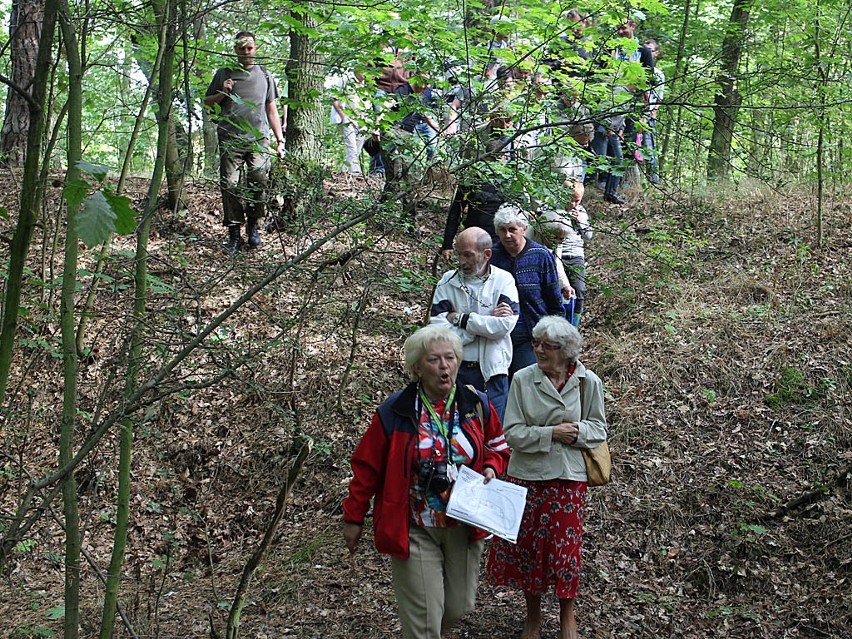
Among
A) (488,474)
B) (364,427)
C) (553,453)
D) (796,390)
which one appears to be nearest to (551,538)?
(553,453)

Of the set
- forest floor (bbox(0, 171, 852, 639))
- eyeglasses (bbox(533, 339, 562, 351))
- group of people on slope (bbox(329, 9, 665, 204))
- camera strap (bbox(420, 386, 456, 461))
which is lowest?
forest floor (bbox(0, 171, 852, 639))

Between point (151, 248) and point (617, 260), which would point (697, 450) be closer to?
point (617, 260)

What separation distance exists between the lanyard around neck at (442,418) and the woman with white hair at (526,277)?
6.25ft

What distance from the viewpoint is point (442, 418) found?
3.74 m

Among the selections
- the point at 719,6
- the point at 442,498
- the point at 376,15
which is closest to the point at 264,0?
the point at 376,15

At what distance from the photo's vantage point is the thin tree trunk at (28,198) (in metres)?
2.27

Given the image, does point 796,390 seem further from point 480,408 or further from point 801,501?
point 480,408

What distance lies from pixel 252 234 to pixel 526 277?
4.57 meters

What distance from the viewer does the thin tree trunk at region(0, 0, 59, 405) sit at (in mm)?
2266

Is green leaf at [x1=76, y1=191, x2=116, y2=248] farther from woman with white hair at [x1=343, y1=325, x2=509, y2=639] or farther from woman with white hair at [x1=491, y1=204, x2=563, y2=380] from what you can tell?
woman with white hair at [x1=491, y1=204, x2=563, y2=380]

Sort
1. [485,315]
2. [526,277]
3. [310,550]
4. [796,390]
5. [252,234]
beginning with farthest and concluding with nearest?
[252,234] → [796,390] → [310,550] → [526,277] → [485,315]

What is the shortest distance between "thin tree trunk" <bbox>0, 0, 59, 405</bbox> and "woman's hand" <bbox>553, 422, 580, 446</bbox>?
2827 millimetres

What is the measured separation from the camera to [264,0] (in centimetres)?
459

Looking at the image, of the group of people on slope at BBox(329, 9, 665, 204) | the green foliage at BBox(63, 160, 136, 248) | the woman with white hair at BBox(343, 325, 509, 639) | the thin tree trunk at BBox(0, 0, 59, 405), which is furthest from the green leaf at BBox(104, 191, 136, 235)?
the woman with white hair at BBox(343, 325, 509, 639)
